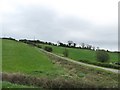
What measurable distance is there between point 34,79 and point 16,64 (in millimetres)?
26385

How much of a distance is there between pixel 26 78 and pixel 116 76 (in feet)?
60.8

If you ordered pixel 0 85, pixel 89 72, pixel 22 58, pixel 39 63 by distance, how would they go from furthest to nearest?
pixel 22 58, pixel 39 63, pixel 89 72, pixel 0 85

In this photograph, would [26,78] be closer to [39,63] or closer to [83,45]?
[39,63]

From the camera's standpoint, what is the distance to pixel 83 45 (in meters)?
128

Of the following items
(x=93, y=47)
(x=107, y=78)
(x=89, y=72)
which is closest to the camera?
(x=107, y=78)

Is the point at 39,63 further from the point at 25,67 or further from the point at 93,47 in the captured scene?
the point at 93,47

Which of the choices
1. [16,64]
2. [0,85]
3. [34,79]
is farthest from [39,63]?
[0,85]

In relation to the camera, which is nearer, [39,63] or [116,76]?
[116,76]

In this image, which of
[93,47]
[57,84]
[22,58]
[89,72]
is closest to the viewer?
[57,84]

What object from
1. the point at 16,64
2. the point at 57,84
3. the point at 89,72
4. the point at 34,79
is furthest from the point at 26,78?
the point at 16,64

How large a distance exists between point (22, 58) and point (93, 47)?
235 ft

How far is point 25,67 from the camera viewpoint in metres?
45.6

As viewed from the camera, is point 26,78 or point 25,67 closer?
point 26,78

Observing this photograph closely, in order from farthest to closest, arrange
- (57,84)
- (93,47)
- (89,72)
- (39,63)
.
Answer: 1. (93,47)
2. (39,63)
3. (89,72)
4. (57,84)
